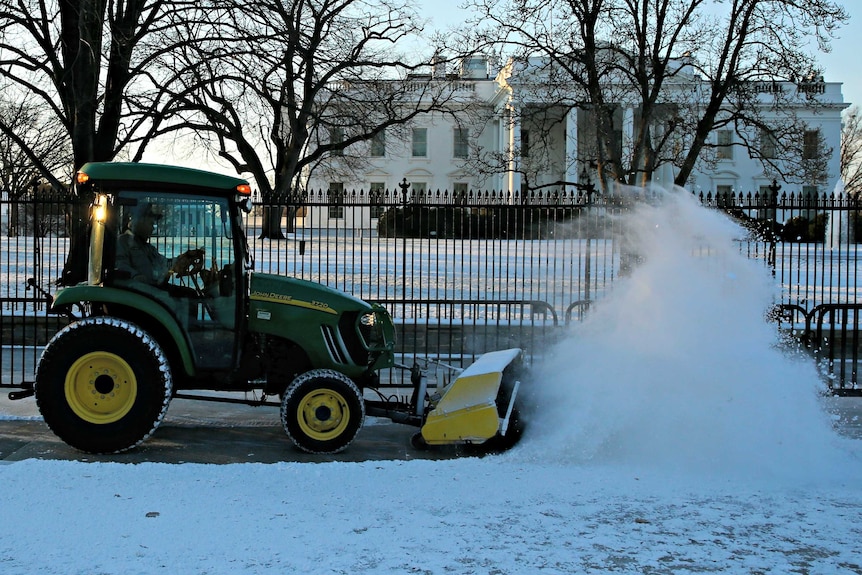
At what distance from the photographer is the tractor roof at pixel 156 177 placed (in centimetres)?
751

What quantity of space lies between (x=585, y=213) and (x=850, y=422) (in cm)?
474

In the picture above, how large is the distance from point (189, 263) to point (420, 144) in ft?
185

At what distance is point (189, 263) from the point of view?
771cm

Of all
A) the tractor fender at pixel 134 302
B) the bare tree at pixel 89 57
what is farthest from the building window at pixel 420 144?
the tractor fender at pixel 134 302

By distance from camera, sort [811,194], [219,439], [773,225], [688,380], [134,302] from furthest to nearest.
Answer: [811,194], [773,225], [219,439], [688,380], [134,302]

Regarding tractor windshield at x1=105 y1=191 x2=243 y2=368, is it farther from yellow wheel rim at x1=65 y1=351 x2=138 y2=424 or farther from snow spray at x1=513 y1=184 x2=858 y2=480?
snow spray at x1=513 y1=184 x2=858 y2=480

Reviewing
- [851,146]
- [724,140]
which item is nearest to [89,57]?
[724,140]

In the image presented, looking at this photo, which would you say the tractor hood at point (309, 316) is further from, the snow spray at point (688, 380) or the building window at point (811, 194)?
the building window at point (811, 194)

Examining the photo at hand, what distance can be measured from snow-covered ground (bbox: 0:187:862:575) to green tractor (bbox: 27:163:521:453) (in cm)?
66

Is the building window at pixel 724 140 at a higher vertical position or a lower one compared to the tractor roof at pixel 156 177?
higher

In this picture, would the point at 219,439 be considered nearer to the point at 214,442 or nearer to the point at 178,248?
the point at 214,442

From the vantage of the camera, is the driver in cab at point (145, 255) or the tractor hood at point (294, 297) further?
the tractor hood at point (294, 297)

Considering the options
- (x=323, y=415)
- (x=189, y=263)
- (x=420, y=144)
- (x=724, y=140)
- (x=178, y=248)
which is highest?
(x=420, y=144)

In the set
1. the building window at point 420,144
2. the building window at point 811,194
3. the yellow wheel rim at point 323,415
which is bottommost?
the yellow wheel rim at point 323,415
